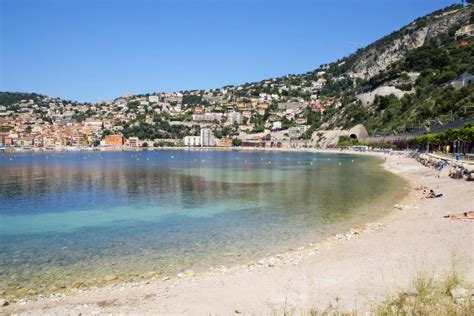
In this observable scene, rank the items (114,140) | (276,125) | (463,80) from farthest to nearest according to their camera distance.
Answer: (276,125) → (114,140) → (463,80)

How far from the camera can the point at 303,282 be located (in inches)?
309

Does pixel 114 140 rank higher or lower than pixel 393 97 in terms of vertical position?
lower

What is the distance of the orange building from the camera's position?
171625mm

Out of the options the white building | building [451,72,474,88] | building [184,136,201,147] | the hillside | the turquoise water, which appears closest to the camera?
the turquoise water

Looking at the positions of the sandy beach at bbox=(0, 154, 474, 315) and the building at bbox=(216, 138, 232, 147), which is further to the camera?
the building at bbox=(216, 138, 232, 147)

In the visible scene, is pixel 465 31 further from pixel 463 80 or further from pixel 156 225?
pixel 156 225

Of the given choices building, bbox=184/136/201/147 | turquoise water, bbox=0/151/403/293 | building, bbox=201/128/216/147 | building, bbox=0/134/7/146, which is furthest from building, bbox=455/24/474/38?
building, bbox=0/134/7/146

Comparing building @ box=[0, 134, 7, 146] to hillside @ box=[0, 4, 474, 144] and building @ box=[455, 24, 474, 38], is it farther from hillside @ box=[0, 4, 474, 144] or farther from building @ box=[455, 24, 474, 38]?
building @ box=[455, 24, 474, 38]

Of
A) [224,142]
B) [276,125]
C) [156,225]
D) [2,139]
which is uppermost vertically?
[276,125]

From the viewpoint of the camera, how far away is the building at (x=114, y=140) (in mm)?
171625

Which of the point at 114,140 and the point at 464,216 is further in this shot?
the point at 114,140

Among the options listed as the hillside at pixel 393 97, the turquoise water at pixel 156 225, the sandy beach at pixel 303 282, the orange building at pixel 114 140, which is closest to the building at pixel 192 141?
the hillside at pixel 393 97

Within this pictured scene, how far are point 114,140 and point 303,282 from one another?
173 meters

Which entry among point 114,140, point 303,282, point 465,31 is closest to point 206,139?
point 114,140
